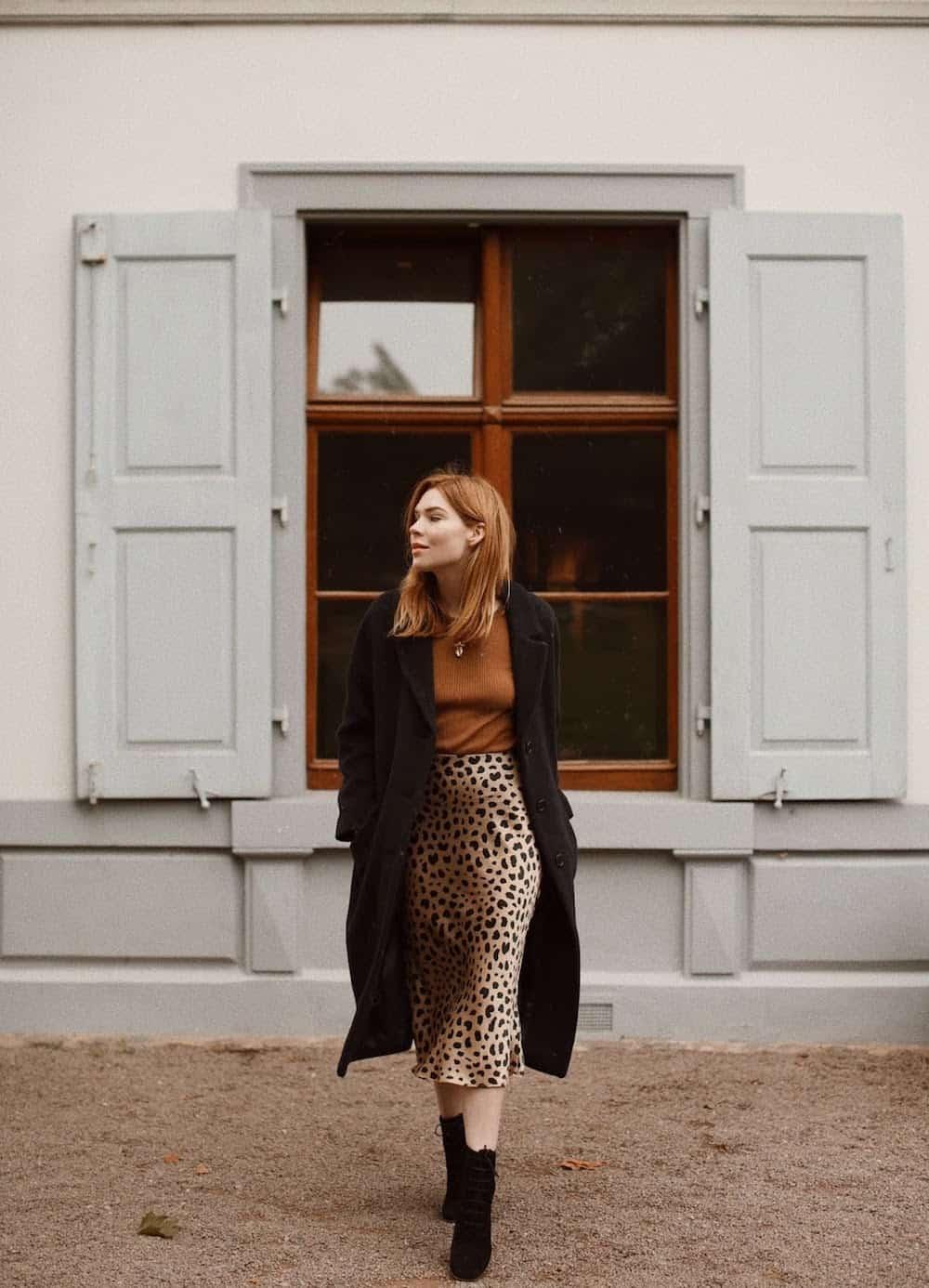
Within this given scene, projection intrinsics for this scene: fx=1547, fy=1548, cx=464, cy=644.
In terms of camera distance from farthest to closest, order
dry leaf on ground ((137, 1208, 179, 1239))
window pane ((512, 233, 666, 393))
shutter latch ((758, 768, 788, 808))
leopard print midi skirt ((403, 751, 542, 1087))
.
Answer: window pane ((512, 233, 666, 393)) → shutter latch ((758, 768, 788, 808)) → dry leaf on ground ((137, 1208, 179, 1239)) → leopard print midi skirt ((403, 751, 542, 1087))

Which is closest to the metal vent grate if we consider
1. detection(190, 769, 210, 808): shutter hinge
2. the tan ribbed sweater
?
detection(190, 769, 210, 808): shutter hinge

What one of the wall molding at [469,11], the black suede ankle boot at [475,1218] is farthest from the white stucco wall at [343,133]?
the black suede ankle boot at [475,1218]

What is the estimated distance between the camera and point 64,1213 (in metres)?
3.77

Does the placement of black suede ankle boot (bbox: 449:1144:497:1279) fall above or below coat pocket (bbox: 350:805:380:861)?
below

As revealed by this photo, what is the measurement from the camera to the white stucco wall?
548 centimetres

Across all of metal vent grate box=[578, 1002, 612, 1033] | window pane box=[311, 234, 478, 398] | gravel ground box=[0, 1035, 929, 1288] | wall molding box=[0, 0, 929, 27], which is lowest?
gravel ground box=[0, 1035, 929, 1288]

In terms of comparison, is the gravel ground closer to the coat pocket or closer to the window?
the coat pocket

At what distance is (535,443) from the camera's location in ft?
18.7

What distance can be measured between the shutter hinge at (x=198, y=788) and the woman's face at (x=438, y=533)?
6.88 ft

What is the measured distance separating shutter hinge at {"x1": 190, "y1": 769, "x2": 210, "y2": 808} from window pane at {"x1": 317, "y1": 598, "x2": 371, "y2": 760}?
48cm

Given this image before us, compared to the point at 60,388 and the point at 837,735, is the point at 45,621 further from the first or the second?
the point at 837,735

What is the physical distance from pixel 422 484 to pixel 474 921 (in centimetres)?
103

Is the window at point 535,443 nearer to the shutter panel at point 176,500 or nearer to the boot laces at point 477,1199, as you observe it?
the shutter panel at point 176,500

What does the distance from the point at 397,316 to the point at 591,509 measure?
1010mm
